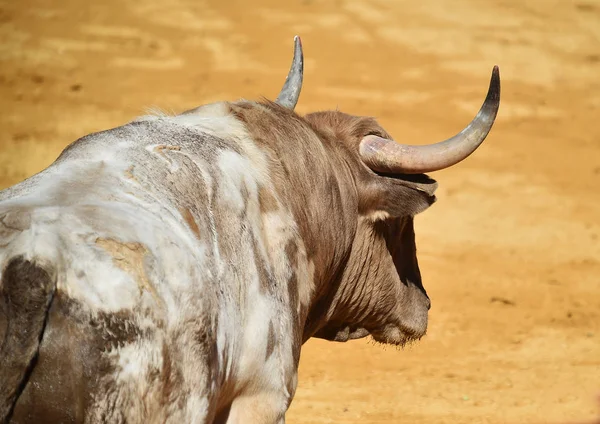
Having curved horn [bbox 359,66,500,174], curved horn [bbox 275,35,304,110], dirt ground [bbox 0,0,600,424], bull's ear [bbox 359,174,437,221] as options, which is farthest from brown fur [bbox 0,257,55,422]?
dirt ground [bbox 0,0,600,424]

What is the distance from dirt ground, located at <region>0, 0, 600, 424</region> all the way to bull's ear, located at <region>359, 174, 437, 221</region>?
8.54ft

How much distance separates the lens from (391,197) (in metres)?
4.42

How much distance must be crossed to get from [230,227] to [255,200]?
0.83 ft

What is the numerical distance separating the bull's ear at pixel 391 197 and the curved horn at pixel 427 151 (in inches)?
2.6

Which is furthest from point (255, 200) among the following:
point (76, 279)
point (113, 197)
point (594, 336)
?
point (594, 336)

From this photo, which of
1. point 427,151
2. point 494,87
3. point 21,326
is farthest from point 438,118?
point 21,326

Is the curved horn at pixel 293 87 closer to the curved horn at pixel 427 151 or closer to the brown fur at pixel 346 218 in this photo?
the brown fur at pixel 346 218

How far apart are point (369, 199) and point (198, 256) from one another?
159 centimetres

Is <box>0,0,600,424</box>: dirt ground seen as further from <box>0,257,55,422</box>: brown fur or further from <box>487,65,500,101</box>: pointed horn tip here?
<box>0,257,55,422</box>: brown fur

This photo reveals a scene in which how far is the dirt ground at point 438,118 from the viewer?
745 centimetres

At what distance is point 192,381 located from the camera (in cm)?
277

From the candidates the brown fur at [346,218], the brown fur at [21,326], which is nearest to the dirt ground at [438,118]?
the brown fur at [346,218]

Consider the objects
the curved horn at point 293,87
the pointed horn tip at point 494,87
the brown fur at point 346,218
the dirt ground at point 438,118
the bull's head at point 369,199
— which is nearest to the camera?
the brown fur at point 346,218

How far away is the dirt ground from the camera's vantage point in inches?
293
